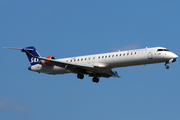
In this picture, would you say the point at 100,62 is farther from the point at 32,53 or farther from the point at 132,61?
the point at 32,53

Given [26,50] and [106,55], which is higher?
[26,50]

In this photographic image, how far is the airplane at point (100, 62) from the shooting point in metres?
30.1

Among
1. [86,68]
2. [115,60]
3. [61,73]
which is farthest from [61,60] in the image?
[115,60]

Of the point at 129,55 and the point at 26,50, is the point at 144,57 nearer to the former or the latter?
the point at 129,55

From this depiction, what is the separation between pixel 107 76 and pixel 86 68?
4.30 m

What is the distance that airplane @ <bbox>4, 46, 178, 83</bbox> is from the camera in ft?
98.7

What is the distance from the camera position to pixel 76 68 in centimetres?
3294

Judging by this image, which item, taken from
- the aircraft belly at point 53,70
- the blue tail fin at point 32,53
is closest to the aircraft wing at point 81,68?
the aircraft belly at point 53,70

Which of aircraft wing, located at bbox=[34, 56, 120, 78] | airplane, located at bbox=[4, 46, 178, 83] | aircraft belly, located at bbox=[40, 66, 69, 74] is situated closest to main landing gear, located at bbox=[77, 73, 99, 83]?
airplane, located at bbox=[4, 46, 178, 83]

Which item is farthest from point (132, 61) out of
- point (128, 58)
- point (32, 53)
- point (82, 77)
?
point (32, 53)

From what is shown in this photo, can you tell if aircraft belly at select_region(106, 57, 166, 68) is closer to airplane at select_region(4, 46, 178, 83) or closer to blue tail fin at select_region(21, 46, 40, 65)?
airplane at select_region(4, 46, 178, 83)

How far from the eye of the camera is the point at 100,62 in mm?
31891

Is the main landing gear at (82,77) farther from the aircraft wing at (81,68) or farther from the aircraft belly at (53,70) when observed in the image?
the aircraft belly at (53,70)

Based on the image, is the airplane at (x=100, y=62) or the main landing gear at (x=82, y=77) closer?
the airplane at (x=100, y=62)
